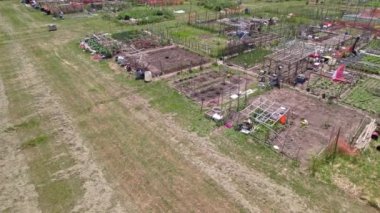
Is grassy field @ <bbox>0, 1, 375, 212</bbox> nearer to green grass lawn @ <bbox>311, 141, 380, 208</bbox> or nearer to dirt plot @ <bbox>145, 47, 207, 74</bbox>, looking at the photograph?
green grass lawn @ <bbox>311, 141, 380, 208</bbox>

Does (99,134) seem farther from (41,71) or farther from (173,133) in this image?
(41,71)

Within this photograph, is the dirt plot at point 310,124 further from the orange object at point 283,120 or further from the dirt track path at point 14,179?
the dirt track path at point 14,179

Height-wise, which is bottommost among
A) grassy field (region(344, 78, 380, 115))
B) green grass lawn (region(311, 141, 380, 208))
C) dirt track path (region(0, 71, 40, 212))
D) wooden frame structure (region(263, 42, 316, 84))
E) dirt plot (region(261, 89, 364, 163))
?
dirt track path (region(0, 71, 40, 212))

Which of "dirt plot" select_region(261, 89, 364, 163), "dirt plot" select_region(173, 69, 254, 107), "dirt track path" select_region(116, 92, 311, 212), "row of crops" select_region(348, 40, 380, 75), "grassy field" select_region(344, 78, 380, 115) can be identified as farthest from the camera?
"row of crops" select_region(348, 40, 380, 75)

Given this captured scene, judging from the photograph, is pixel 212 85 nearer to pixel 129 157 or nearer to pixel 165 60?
pixel 165 60

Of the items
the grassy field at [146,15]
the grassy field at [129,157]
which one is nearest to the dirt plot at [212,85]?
the grassy field at [129,157]

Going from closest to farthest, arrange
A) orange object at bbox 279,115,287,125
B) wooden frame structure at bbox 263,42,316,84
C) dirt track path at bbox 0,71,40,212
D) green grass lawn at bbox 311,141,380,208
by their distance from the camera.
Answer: dirt track path at bbox 0,71,40,212
green grass lawn at bbox 311,141,380,208
orange object at bbox 279,115,287,125
wooden frame structure at bbox 263,42,316,84

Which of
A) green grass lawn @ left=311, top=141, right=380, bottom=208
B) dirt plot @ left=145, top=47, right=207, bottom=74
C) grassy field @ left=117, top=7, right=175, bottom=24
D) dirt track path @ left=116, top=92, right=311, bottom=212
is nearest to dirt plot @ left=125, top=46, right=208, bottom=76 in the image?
dirt plot @ left=145, top=47, right=207, bottom=74
